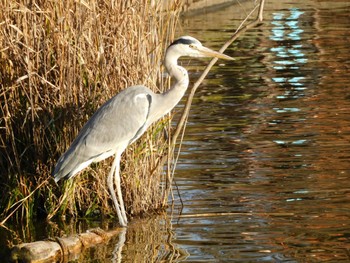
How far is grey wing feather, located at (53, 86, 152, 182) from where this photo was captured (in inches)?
285

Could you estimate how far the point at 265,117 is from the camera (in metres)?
11.5

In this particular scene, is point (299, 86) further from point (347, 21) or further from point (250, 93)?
point (347, 21)

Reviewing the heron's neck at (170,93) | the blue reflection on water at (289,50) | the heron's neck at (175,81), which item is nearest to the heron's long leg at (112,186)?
the heron's neck at (170,93)

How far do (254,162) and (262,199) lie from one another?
125 cm

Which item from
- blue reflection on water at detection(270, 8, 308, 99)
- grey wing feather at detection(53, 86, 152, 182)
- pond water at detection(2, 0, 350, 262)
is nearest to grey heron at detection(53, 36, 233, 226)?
grey wing feather at detection(53, 86, 152, 182)

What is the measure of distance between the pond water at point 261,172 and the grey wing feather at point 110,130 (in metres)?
0.63

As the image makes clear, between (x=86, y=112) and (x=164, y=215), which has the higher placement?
(x=86, y=112)

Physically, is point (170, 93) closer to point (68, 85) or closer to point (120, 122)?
point (120, 122)

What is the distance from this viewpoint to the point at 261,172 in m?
9.02

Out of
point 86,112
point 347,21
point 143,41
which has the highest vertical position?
point 143,41

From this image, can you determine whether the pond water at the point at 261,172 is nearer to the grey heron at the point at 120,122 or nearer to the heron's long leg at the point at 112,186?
the heron's long leg at the point at 112,186

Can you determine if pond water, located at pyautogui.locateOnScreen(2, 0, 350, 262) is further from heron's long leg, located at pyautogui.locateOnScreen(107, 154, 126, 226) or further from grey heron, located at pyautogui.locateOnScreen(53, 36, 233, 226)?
grey heron, located at pyautogui.locateOnScreen(53, 36, 233, 226)

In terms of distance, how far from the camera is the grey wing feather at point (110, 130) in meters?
7.25

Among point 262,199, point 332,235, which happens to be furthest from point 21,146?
point 332,235
